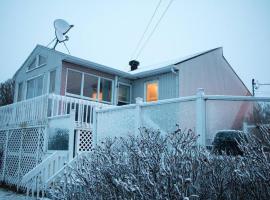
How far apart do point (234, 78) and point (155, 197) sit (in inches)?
697

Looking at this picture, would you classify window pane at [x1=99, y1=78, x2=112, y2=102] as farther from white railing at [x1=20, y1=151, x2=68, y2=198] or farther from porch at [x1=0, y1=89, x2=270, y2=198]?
white railing at [x1=20, y1=151, x2=68, y2=198]

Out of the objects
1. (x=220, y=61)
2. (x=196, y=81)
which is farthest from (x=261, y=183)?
(x=220, y=61)

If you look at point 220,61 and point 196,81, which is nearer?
point 196,81

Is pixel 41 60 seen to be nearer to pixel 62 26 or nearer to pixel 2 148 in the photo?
pixel 62 26

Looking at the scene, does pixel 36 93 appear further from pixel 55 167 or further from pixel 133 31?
pixel 133 31

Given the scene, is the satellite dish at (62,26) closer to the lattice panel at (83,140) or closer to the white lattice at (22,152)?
the white lattice at (22,152)

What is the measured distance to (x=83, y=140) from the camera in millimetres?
10266

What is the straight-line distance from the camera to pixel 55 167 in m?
9.18

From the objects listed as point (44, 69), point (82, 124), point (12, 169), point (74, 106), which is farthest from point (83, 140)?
point (44, 69)

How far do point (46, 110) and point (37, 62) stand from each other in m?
6.65

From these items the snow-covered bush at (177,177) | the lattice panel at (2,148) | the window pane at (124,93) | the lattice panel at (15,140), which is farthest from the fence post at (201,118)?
the window pane at (124,93)

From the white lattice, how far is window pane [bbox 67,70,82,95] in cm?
335

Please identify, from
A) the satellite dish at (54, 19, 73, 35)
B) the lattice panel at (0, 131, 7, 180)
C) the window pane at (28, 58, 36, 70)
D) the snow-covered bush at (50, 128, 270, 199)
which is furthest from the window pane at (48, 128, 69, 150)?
the satellite dish at (54, 19, 73, 35)

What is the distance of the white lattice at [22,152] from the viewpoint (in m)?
10.7
